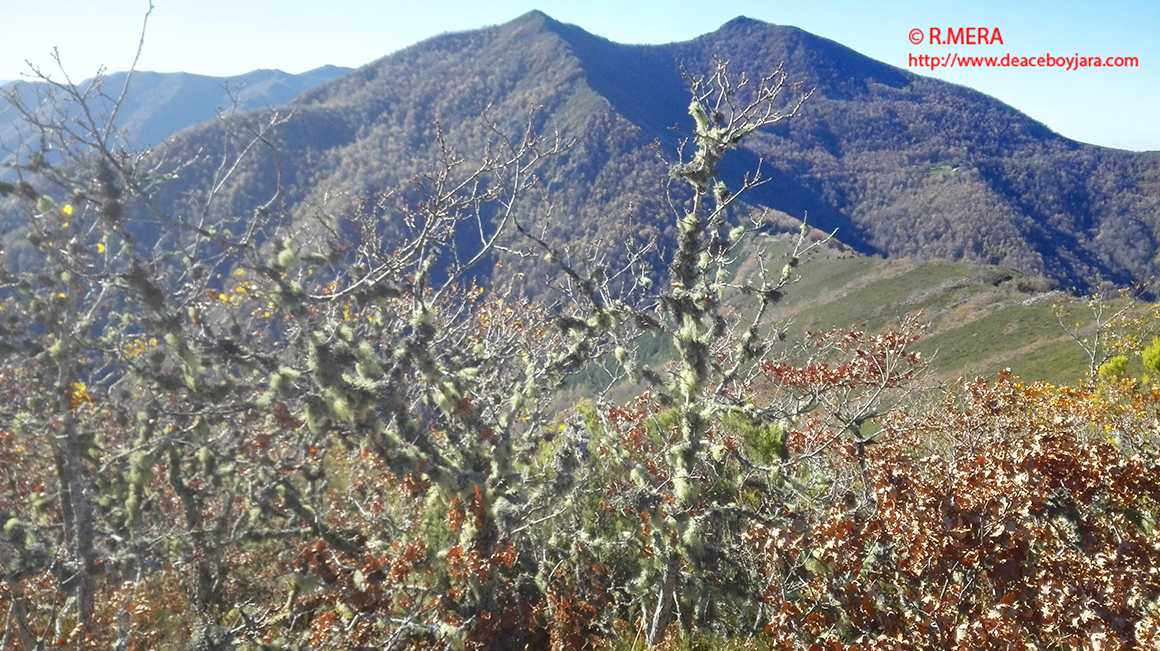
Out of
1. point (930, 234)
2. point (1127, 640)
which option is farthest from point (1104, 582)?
point (930, 234)

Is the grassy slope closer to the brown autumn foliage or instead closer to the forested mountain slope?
the forested mountain slope

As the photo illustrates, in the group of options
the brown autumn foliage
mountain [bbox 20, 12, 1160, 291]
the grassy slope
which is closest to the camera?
the brown autumn foliage

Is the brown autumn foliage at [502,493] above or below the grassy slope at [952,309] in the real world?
above

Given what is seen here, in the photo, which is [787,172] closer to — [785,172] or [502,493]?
[785,172]

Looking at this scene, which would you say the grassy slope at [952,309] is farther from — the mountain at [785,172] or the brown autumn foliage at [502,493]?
the brown autumn foliage at [502,493]

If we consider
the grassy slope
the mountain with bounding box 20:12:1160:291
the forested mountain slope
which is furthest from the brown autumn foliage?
the forested mountain slope

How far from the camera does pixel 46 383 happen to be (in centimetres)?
878

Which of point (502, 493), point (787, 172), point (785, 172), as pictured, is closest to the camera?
point (502, 493)

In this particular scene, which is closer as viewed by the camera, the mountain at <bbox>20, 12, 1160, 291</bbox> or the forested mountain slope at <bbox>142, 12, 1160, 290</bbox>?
the mountain at <bbox>20, 12, 1160, 291</bbox>

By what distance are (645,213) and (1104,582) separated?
7990 centimetres

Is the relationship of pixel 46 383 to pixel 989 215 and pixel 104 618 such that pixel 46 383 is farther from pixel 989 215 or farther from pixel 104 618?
pixel 989 215

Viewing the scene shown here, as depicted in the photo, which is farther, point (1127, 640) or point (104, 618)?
point (104, 618)

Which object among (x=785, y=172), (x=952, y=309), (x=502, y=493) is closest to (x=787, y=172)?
(x=785, y=172)

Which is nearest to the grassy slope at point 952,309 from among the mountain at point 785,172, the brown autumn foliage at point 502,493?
the mountain at point 785,172
